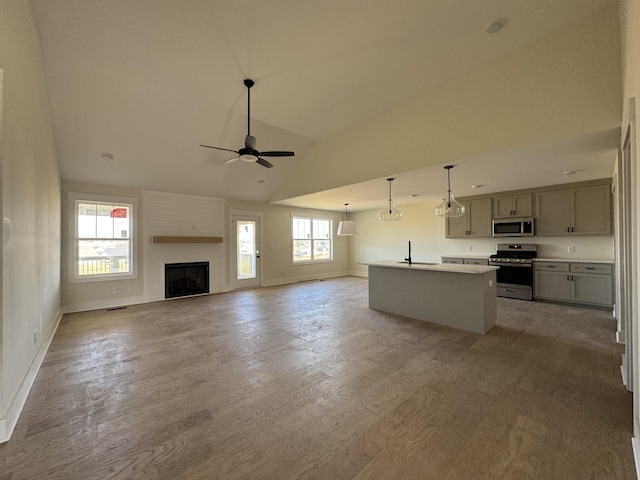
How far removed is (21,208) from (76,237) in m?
3.74

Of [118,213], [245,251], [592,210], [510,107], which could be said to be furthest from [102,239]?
[592,210]

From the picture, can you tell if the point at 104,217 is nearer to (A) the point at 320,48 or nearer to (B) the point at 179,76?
(B) the point at 179,76

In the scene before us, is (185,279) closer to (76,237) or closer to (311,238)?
(76,237)

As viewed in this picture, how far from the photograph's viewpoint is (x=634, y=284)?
1.81 meters

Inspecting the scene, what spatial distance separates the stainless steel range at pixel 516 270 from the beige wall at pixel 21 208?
Answer: 747cm

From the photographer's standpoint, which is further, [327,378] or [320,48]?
[320,48]

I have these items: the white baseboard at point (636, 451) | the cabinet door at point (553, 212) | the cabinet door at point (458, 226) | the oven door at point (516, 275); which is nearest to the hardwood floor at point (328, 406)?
the white baseboard at point (636, 451)

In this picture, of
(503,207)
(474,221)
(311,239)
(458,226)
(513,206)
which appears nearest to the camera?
(513,206)

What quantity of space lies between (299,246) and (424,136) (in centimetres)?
575

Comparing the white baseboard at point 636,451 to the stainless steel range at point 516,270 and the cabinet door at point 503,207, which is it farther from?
the cabinet door at point 503,207

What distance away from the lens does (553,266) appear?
17.8 feet

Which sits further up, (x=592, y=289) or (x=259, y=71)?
(x=259, y=71)

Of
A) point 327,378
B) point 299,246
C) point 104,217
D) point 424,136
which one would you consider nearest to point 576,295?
point 424,136

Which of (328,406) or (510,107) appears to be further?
(510,107)
